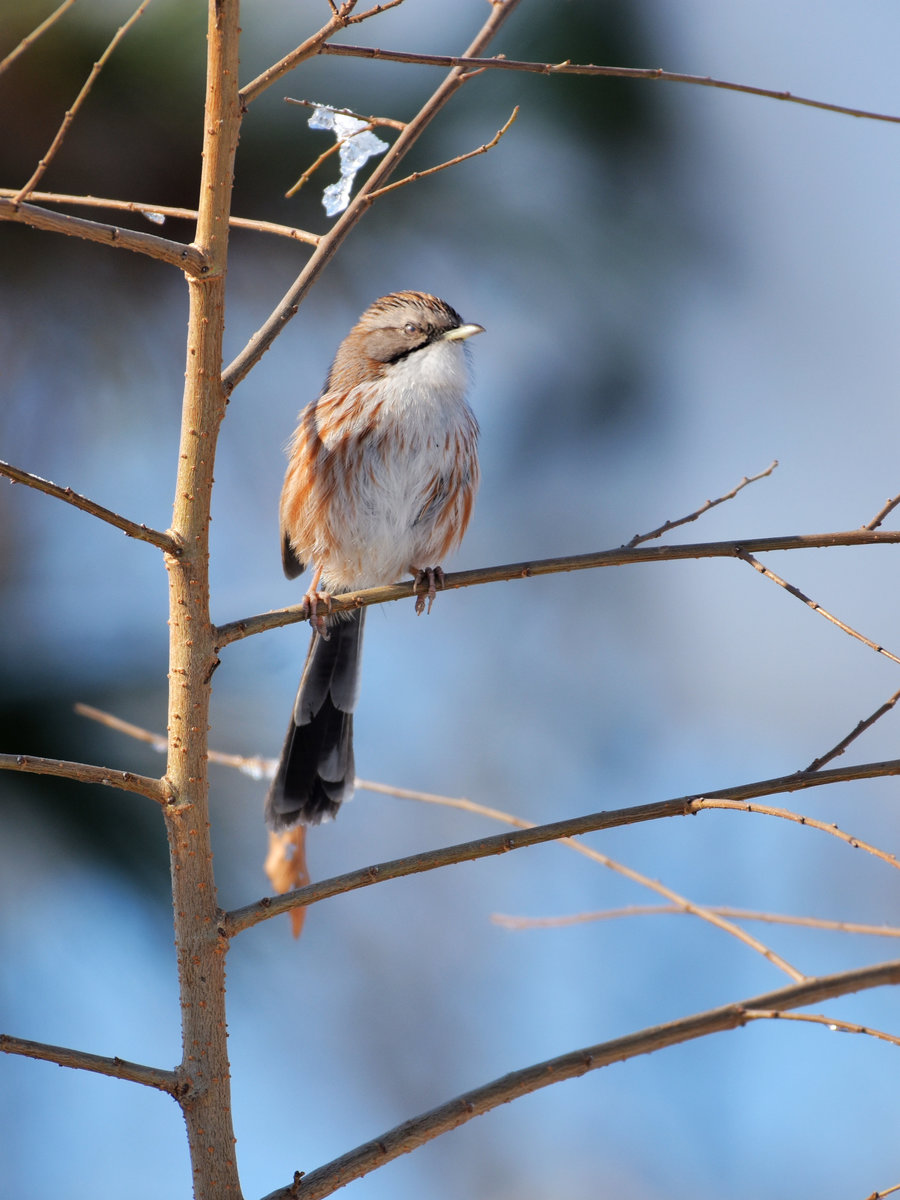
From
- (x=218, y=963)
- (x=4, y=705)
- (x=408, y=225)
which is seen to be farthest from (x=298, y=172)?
(x=218, y=963)

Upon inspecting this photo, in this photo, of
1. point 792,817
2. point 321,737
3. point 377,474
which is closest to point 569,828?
point 792,817

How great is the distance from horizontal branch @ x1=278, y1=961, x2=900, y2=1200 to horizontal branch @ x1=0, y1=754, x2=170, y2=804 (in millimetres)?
581

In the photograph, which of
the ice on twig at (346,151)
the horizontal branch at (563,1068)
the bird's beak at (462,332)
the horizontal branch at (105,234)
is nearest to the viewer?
the horizontal branch at (563,1068)

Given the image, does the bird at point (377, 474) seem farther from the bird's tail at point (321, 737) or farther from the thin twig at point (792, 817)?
the thin twig at point (792, 817)

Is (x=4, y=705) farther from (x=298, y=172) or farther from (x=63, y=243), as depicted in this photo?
(x=298, y=172)

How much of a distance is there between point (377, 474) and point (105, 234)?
176cm

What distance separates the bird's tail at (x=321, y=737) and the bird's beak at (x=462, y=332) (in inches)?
35.8

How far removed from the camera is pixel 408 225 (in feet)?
17.6

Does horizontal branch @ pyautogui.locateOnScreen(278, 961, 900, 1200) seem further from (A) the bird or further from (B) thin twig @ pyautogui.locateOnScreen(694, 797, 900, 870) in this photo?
(A) the bird

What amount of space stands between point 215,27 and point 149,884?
12.4 ft

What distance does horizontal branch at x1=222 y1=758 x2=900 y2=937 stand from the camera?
1.50 meters

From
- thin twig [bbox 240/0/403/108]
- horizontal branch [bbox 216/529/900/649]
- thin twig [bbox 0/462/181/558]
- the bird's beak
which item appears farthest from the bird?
thin twig [bbox 240/0/403/108]

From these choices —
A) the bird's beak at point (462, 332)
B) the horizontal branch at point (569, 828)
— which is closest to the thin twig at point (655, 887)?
the horizontal branch at point (569, 828)

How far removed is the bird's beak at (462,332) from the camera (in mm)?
3162
